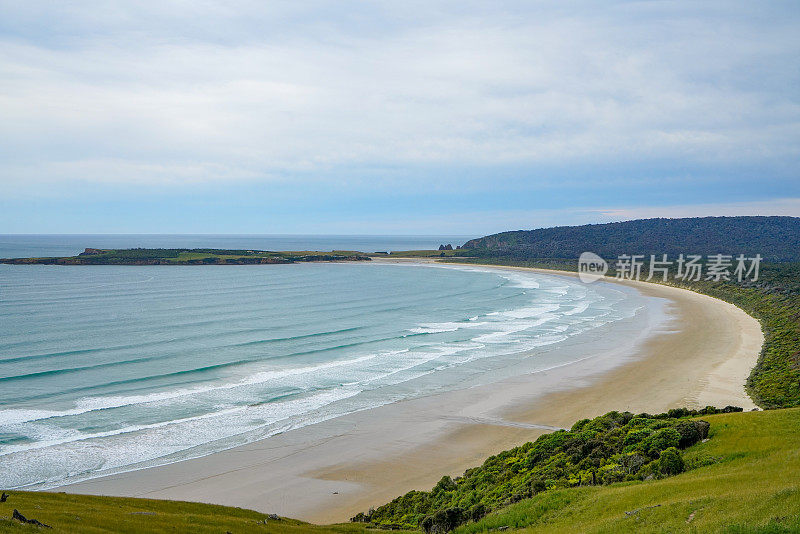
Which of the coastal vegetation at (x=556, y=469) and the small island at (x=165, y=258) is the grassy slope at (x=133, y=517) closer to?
the coastal vegetation at (x=556, y=469)

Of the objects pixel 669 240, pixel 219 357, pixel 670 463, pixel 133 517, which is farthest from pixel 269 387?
pixel 669 240

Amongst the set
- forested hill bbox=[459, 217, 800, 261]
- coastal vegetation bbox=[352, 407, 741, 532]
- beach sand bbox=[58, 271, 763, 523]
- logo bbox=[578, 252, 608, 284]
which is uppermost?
forested hill bbox=[459, 217, 800, 261]

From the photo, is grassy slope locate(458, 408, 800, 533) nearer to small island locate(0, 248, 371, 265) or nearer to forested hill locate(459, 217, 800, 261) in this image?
small island locate(0, 248, 371, 265)

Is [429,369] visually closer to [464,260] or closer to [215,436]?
[215,436]

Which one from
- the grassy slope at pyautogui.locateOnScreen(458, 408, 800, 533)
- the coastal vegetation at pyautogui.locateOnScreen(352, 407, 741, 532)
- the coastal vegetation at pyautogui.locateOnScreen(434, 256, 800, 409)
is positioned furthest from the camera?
the coastal vegetation at pyautogui.locateOnScreen(434, 256, 800, 409)

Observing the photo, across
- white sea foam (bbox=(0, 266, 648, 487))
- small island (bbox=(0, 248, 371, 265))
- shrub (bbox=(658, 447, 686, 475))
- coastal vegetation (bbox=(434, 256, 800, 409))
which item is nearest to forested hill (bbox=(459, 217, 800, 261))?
small island (bbox=(0, 248, 371, 265))

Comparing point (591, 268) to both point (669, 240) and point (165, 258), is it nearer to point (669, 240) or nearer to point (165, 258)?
point (669, 240)
